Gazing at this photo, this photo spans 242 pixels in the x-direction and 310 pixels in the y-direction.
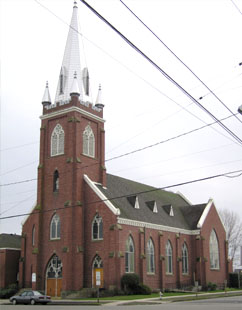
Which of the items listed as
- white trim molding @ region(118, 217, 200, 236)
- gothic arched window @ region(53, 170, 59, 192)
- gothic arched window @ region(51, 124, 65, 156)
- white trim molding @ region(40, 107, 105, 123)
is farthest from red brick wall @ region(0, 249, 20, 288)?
white trim molding @ region(40, 107, 105, 123)

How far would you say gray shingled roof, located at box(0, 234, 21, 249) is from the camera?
173 ft

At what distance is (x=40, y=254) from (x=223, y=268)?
25.1 meters

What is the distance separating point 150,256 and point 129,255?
4.24 meters

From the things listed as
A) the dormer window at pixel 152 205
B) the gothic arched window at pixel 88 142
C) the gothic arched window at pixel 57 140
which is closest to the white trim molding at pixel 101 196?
the gothic arched window at pixel 88 142

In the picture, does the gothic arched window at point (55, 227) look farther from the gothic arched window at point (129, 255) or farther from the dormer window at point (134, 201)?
the dormer window at point (134, 201)

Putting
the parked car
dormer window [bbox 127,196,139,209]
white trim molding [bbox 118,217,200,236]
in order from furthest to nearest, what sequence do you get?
dormer window [bbox 127,196,139,209], white trim molding [bbox 118,217,200,236], the parked car

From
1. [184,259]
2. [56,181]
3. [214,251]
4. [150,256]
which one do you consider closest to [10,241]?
[56,181]

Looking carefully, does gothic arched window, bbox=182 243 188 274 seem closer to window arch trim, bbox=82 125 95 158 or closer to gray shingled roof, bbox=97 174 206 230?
gray shingled roof, bbox=97 174 206 230

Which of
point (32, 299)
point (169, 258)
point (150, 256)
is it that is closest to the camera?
point (32, 299)

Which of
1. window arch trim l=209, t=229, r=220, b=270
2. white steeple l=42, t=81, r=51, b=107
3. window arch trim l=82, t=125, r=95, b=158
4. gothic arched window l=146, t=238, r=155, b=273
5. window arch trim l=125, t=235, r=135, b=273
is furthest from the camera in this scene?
window arch trim l=209, t=229, r=220, b=270

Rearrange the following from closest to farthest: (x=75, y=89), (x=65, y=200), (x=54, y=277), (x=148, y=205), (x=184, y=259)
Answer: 1. (x=54, y=277)
2. (x=65, y=200)
3. (x=75, y=89)
4. (x=148, y=205)
5. (x=184, y=259)

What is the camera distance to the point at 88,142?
161 ft

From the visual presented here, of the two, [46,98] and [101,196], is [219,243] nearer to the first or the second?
[101,196]

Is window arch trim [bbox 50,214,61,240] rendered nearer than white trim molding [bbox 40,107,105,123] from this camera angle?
Yes
